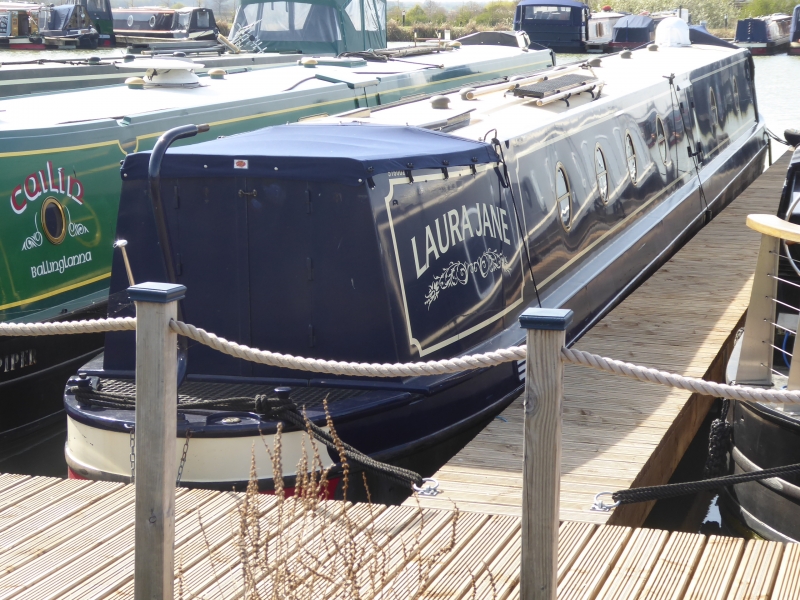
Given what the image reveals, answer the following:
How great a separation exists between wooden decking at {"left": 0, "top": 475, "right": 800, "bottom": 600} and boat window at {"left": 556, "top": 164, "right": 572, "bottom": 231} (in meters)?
3.54

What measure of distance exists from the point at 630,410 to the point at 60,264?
4.49 m

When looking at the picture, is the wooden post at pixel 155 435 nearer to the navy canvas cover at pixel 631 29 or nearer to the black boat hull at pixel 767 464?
the black boat hull at pixel 767 464

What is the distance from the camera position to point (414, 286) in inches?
228

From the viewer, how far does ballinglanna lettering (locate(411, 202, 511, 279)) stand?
5.93m

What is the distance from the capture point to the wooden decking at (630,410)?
5059mm

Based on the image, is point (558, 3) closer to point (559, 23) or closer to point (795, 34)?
point (559, 23)

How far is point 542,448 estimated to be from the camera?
326cm

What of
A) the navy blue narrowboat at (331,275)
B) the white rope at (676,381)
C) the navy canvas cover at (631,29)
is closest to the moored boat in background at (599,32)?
the navy canvas cover at (631,29)

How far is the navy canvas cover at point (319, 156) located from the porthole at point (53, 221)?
7.09ft

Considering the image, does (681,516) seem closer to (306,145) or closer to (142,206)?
(306,145)

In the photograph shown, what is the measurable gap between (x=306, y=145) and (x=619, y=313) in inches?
132

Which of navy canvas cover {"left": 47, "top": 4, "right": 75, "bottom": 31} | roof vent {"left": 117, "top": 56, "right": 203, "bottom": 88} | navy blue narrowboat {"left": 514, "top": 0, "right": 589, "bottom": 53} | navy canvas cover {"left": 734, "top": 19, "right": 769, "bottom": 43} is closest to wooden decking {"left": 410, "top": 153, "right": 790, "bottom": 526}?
roof vent {"left": 117, "top": 56, "right": 203, "bottom": 88}

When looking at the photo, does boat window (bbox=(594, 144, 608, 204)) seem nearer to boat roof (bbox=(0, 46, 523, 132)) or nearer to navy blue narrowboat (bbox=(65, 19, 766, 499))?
navy blue narrowboat (bbox=(65, 19, 766, 499))

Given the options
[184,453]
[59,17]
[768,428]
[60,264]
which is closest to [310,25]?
[60,264]
